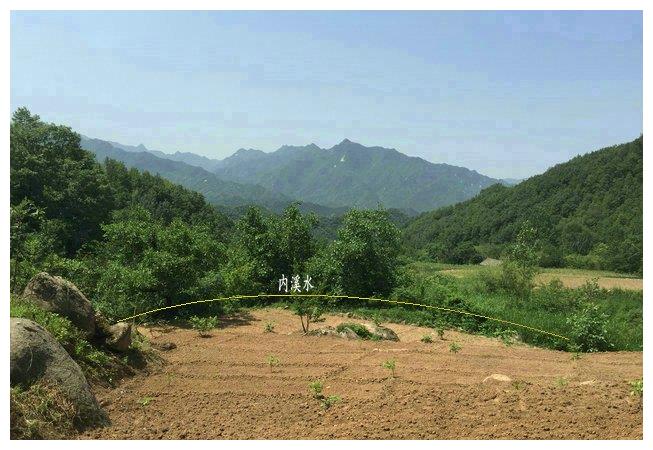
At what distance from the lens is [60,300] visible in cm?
668

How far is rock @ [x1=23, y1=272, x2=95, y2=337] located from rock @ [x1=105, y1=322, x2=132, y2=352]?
255 millimetres

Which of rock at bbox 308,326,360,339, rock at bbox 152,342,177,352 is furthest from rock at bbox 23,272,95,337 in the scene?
rock at bbox 308,326,360,339

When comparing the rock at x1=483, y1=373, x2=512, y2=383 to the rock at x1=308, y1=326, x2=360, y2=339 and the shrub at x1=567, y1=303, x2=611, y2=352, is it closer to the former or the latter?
the rock at x1=308, y1=326, x2=360, y2=339

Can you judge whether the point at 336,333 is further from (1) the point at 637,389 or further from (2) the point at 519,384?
(1) the point at 637,389

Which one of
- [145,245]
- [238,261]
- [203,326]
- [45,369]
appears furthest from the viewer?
[238,261]

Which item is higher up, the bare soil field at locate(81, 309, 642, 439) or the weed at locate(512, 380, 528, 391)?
the weed at locate(512, 380, 528, 391)

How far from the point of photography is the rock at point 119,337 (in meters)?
6.90

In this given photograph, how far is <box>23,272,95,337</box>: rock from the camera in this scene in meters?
6.62

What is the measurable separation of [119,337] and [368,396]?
149 inches

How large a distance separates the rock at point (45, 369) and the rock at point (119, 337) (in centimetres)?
177

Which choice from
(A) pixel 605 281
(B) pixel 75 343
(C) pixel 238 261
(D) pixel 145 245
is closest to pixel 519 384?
(B) pixel 75 343

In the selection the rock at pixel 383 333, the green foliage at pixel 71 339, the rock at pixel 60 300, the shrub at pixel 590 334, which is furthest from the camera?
the shrub at pixel 590 334

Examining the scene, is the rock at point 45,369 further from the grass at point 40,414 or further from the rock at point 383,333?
the rock at point 383,333

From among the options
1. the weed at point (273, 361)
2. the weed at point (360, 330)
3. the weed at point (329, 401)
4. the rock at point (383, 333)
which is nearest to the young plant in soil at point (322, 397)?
the weed at point (329, 401)
